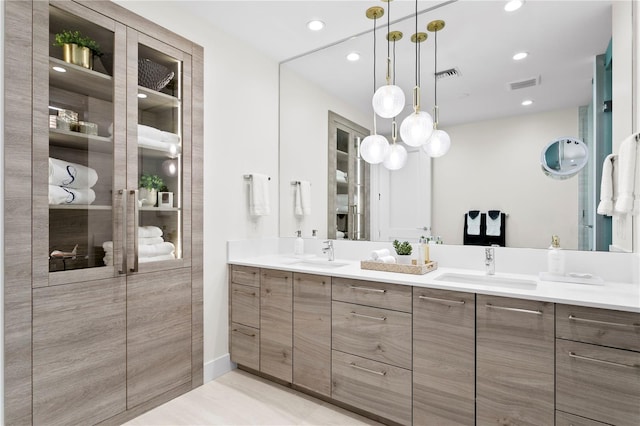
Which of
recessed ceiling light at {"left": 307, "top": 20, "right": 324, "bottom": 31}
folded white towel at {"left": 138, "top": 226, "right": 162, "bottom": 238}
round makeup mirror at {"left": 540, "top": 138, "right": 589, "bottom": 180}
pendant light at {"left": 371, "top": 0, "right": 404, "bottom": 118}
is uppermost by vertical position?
recessed ceiling light at {"left": 307, "top": 20, "right": 324, "bottom": 31}

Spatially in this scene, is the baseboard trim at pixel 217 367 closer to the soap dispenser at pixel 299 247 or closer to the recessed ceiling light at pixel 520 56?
the soap dispenser at pixel 299 247

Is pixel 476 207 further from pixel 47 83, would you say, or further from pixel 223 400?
pixel 47 83

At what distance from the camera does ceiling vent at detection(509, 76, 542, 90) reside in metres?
1.99

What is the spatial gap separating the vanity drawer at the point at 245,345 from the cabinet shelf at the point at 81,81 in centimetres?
175

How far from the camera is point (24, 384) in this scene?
1519mm

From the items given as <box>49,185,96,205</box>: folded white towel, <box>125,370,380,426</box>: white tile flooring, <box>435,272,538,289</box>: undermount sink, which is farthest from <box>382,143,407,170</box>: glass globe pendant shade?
<box>49,185,96,205</box>: folded white towel

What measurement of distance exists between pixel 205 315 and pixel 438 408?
1.62 m

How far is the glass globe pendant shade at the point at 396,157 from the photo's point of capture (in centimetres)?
238

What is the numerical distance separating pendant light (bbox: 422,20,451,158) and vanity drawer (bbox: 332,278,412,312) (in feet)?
3.27

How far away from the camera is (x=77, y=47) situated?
5.74 feet

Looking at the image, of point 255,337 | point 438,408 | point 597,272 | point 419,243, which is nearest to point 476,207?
point 419,243

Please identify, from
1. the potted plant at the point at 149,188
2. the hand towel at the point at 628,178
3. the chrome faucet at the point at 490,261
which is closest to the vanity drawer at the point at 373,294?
the chrome faucet at the point at 490,261

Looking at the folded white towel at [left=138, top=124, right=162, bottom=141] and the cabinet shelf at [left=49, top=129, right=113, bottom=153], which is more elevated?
the folded white towel at [left=138, top=124, right=162, bottom=141]

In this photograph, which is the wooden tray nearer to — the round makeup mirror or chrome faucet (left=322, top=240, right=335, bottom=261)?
chrome faucet (left=322, top=240, right=335, bottom=261)
